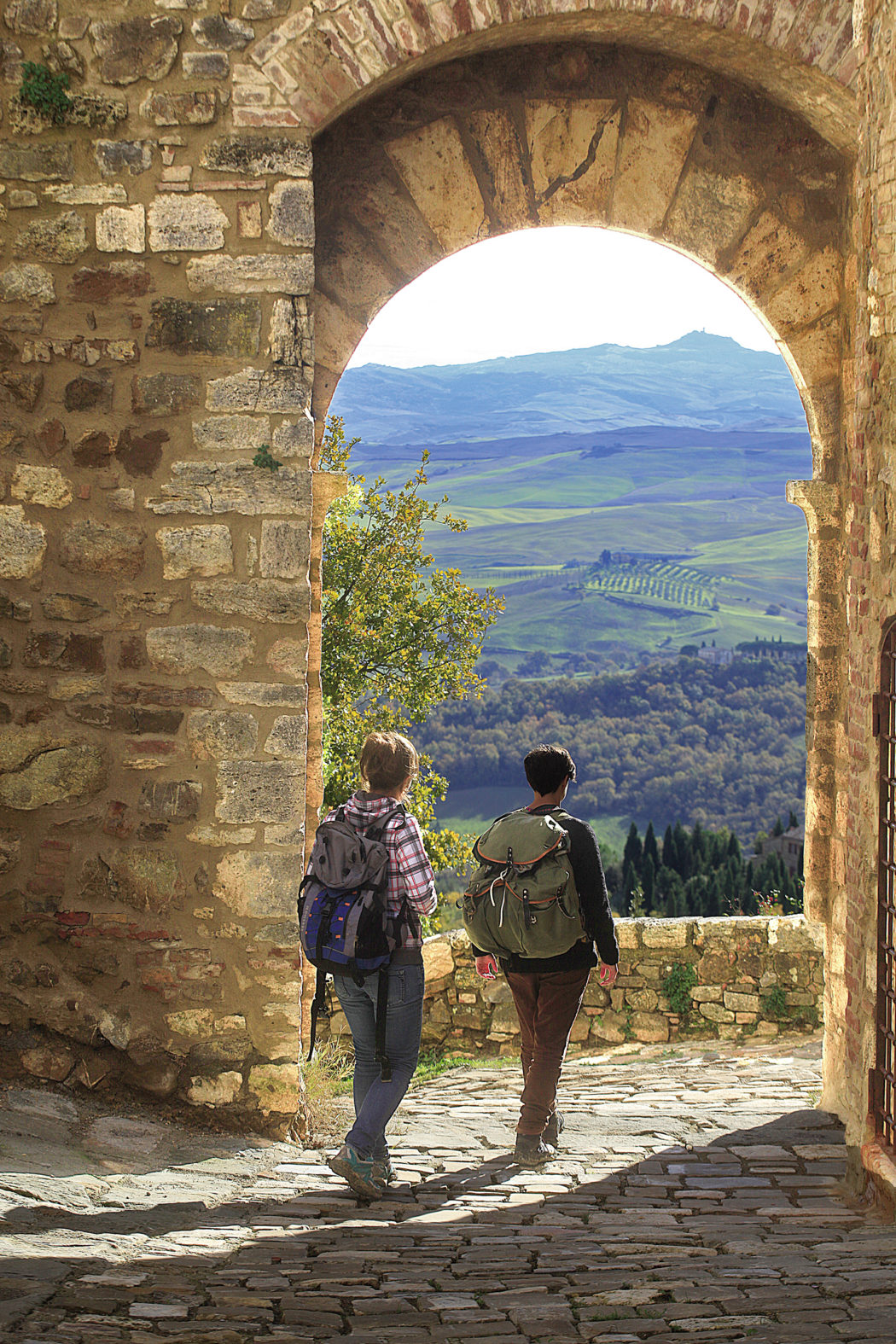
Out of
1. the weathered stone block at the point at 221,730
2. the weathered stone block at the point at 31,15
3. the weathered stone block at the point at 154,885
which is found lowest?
the weathered stone block at the point at 154,885

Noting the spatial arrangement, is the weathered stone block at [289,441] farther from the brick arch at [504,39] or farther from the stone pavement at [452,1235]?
the stone pavement at [452,1235]

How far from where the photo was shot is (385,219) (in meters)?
5.21

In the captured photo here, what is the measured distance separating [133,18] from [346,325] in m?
1.44

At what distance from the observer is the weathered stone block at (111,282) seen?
4.28 meters

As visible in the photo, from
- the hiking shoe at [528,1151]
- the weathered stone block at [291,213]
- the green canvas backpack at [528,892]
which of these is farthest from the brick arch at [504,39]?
the hiking shoe at [528,1151]

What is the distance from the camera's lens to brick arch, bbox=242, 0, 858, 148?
4.24 metres

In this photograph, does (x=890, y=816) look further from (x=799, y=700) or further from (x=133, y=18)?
(x=799, y=700)

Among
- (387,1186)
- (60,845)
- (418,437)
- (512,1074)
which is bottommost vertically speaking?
(512,1074)

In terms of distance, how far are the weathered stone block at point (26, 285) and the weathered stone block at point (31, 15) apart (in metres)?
0.81

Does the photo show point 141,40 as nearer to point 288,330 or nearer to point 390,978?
point 288,330

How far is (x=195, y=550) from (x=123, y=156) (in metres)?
1.41

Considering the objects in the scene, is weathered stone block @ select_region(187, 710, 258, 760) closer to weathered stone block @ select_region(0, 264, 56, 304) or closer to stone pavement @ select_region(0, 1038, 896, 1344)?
stone pavement @ select_region(0, 1038, 896, 1344)

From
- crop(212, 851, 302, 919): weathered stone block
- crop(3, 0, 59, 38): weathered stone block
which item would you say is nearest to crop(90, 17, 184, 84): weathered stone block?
crop(3, 0, 59, 38): weathered stone block

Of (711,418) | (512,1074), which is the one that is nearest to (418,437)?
(711,418)
